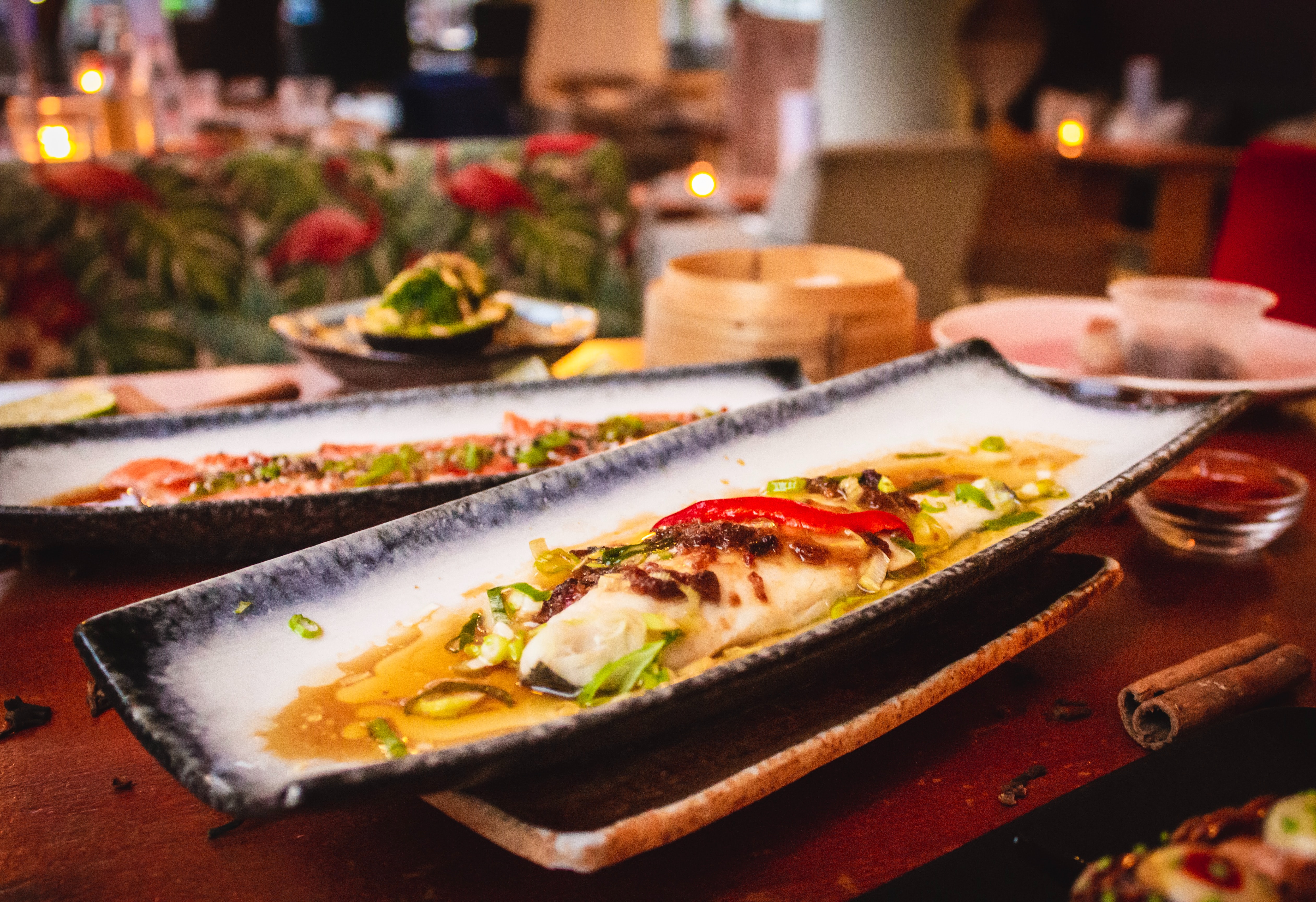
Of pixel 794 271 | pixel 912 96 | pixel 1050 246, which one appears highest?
pixel 912 96

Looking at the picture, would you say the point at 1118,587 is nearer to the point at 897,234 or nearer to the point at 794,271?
the point at 794,271

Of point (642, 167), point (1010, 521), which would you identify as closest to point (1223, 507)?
point (1010, 521)

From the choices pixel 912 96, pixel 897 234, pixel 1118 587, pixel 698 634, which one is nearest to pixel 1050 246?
pixel 897 234

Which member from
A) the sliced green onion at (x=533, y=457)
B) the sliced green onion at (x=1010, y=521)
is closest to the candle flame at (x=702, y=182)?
the sliced green onion at (x=533, y=457)

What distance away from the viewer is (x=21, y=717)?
0.92m

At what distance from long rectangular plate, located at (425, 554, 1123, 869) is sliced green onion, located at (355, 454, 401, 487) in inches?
26.3

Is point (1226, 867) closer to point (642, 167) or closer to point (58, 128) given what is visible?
point (58, 128)

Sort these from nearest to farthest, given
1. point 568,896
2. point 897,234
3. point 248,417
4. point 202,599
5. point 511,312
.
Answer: point 568,896
point 202,599
point 248,417
point 511,312
point 897,234

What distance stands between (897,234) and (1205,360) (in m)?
3.70

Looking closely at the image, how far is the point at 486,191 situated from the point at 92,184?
1209 millimetres

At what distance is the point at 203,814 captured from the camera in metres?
0.81

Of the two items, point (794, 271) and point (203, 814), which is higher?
point (794, 271)

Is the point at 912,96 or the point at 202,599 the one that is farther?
the point at 912,96

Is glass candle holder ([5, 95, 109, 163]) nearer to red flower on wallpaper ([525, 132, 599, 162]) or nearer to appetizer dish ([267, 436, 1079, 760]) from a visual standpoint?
red flower on wallpaper ([525, 132, 599, 162])
